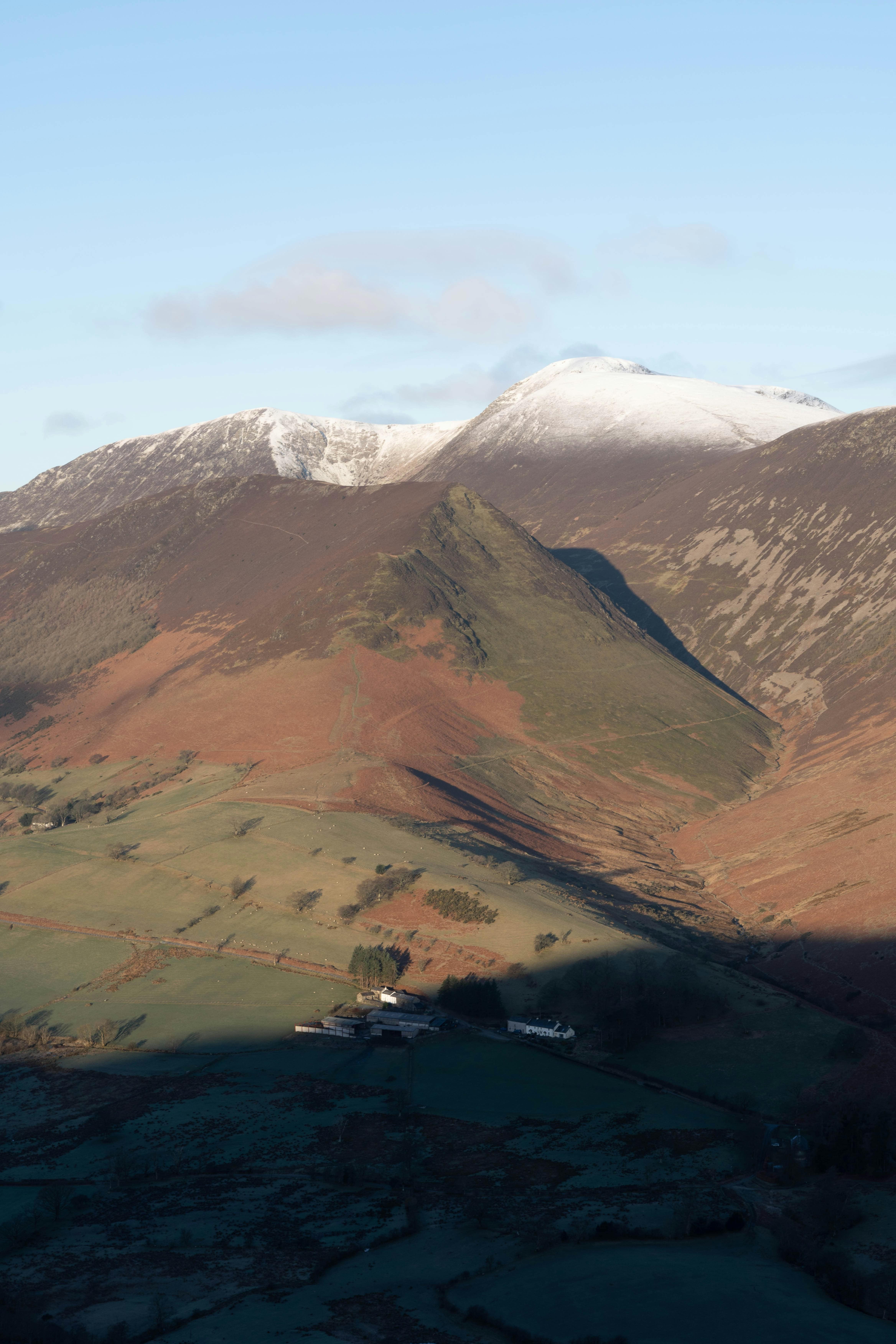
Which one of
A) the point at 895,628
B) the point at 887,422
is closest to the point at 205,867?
the point at 895,628

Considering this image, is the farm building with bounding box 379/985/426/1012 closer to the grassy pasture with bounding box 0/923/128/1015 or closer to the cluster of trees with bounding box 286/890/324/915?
the cluster of trees with bounding box 286/890/324/915

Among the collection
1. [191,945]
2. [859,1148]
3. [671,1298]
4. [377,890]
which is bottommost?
[859,1148]

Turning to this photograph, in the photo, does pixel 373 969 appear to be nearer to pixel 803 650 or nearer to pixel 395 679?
pixel 395 679

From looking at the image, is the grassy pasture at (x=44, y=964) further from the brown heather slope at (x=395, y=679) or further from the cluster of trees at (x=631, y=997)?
the cluster of trees at (x=631, y=997)

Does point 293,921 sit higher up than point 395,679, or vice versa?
point 395,679

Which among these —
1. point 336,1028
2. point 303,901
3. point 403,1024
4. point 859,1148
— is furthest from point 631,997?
point 303,901

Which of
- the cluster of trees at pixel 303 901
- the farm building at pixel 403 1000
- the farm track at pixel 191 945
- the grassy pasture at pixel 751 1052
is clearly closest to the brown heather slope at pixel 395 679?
the cluster of trees at pixel 303 901

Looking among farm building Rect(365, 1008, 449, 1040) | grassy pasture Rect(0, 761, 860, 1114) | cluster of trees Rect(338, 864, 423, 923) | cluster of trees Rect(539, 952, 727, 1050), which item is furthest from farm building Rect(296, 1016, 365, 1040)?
cluster of trees Rect(338, 864, 423, 923)
